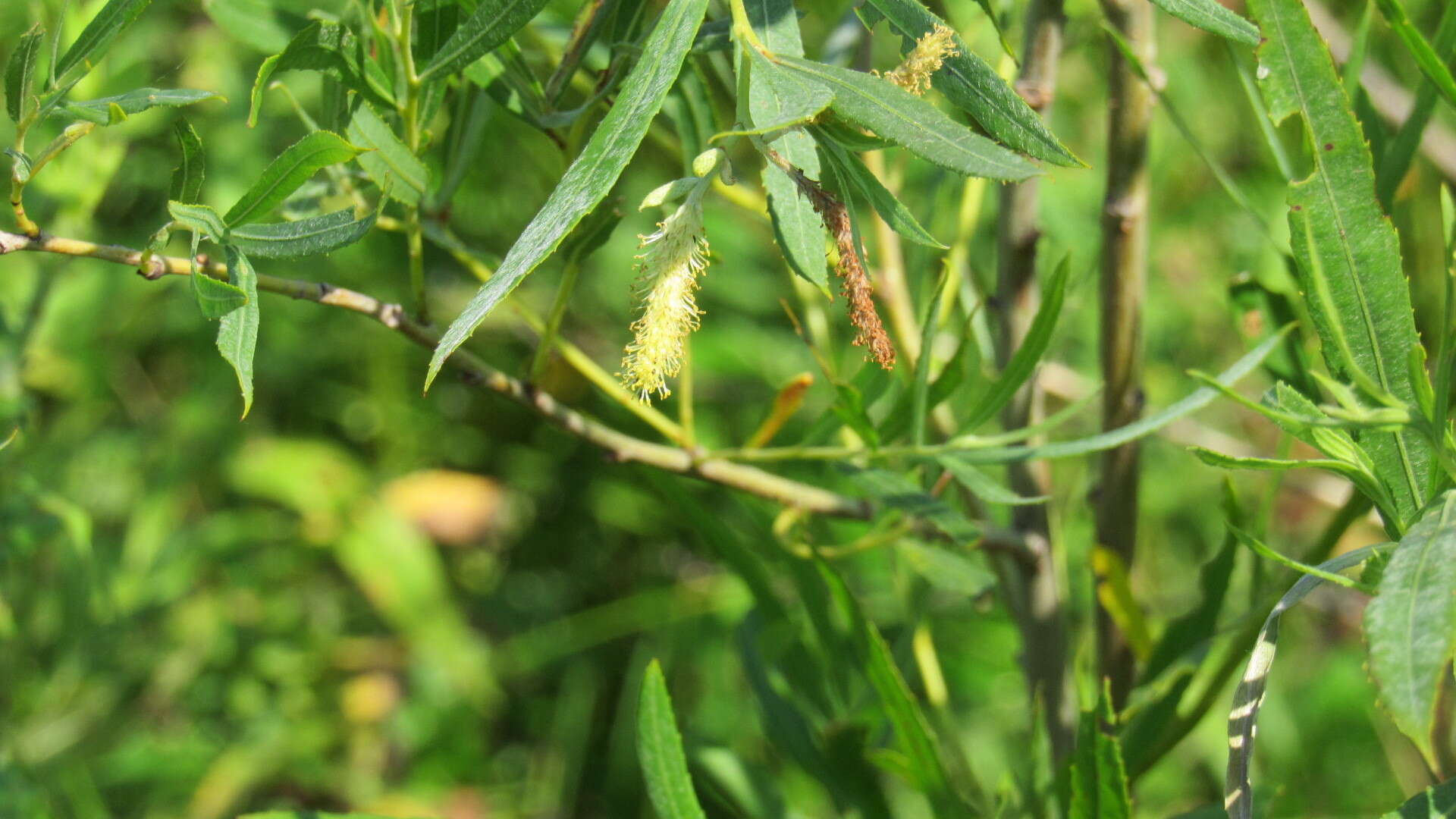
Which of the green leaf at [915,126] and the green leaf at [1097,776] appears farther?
the green leaf at [1097,776]

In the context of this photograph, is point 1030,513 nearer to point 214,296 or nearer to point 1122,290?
point 1122,290

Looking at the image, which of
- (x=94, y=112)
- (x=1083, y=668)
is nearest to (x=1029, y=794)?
(x=1083, y=668)

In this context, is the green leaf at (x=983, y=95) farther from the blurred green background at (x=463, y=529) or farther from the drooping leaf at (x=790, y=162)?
the blurred green background at (x=463, y=529)

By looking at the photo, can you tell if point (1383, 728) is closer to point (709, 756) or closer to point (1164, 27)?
point (709, 756)

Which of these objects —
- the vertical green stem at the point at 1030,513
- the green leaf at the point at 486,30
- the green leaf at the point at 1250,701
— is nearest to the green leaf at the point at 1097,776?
the green leaf at the point at 1250,701

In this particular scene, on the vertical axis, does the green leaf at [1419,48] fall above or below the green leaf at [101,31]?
above

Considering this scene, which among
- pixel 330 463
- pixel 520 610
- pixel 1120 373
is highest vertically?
pixel 1120 373
